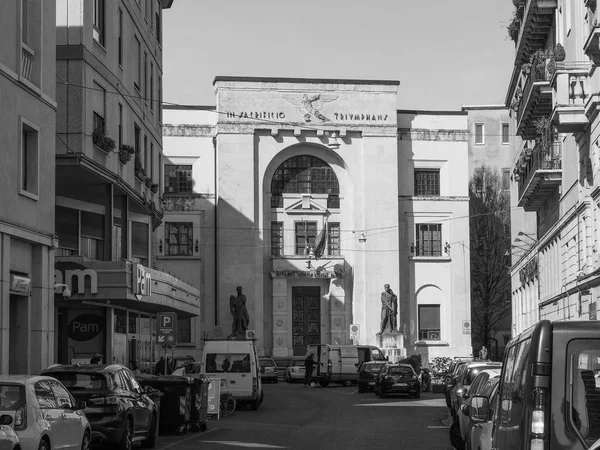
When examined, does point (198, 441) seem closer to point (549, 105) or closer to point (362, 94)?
point (549, 105)

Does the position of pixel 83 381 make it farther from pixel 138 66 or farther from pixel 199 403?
pixel 138 66

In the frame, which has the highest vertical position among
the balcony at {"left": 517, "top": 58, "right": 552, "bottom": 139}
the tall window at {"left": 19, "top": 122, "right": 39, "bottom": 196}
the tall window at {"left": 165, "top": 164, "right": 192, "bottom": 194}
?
the tall window at {"left": 165, "top": 164, "right": 192, "bottom": 194}

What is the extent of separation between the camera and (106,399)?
18.2m

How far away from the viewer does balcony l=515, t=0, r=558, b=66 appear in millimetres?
40875

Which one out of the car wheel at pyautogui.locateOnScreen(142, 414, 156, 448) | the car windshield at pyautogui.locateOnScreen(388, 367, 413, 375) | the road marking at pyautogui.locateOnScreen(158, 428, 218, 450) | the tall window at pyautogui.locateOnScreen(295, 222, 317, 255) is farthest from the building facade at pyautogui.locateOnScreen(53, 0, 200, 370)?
the tall window at pyautogui.locateOnScreen(295, 222, 317, 255)

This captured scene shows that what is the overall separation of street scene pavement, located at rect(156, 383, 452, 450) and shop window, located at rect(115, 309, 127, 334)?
18.4ft

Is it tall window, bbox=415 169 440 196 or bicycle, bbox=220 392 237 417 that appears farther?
tall window, bbox=415 169 440 196

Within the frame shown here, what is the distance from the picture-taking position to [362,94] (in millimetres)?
73000

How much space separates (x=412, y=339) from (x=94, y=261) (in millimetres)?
41669

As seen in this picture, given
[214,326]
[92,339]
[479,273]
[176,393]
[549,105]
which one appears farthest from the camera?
[479,273]

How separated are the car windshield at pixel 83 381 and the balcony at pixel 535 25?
26924mm

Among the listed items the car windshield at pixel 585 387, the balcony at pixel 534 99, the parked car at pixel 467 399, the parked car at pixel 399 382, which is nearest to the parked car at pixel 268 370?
the parked car at pixel 399 382

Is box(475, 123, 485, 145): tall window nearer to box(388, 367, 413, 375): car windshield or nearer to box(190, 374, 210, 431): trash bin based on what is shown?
box(388, 367, 413, 375): car windshield

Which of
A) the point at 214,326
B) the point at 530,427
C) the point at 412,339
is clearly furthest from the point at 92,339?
the point at 412,339
